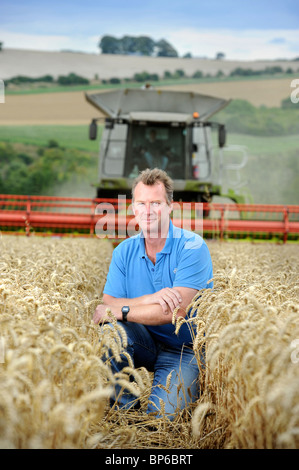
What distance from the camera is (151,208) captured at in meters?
3.67

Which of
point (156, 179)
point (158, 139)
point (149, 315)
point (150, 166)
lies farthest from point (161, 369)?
point (158, 139)

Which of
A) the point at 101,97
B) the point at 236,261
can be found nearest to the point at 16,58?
the point at 101,97

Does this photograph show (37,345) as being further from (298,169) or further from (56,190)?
(298,169)

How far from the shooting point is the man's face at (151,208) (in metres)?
3.66

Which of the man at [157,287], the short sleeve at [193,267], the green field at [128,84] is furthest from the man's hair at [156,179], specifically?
the green field at [128,84]

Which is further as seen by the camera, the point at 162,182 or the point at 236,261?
the point at 236,261

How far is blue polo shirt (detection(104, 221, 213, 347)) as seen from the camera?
3582mm

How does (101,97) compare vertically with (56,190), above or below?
above

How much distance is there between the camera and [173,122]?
12.6 meters

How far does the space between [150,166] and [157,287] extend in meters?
9.32

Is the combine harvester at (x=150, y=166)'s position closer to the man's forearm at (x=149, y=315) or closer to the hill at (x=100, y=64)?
the man's forearm at (x=149, y=315)

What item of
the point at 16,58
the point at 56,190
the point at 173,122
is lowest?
the point at 56,190

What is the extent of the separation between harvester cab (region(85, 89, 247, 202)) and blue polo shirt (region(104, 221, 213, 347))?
862cm
